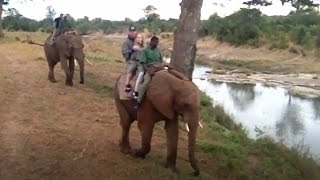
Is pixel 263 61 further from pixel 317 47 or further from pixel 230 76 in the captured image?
pixel 230 76

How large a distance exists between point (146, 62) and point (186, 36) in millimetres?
3101

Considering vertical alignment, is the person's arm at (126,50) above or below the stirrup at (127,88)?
above

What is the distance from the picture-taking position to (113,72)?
67.7 feet

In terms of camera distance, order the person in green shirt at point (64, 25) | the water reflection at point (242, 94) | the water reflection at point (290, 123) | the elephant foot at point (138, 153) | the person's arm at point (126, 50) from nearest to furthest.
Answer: the elephant foot at point (138, 153) → the person's arm at point (126, 50) → the person in green shirt at point (64, 25) → the water reflection at point (290, 123) → the water reflection at point (242, 94)

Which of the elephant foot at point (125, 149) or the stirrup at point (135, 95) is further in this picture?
the elephant foot at point (125, 149)

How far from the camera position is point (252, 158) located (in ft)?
33.7

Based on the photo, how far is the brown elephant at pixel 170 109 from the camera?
24.9 ft

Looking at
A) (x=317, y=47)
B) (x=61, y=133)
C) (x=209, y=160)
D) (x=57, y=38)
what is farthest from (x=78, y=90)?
(x=317, y=47)

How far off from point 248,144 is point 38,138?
4.32 metres

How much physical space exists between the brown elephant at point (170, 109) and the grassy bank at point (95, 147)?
35cm

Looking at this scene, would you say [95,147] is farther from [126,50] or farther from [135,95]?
[126,50]

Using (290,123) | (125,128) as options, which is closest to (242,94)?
(290,123)

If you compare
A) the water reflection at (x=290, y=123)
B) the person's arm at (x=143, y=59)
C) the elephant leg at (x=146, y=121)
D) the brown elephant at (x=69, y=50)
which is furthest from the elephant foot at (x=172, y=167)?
the water reflection at (x=290, y=123)

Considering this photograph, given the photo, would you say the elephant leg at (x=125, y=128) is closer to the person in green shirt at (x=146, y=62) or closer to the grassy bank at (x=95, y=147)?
the grassy bank at (x=95, y=147)
